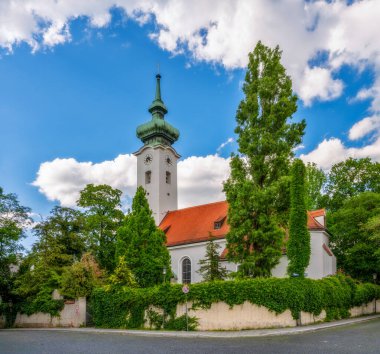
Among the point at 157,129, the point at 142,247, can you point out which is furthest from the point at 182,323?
the point at 157,129

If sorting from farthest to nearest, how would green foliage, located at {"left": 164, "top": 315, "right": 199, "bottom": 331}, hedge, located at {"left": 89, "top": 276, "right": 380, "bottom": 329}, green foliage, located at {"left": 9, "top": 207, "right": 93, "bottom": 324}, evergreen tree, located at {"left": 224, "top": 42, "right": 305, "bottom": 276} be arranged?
green foliage, located at {"left": 9, "top": 207, "right": 93, "bottom": 324}
evergreen tree, located at {"left": 224, "top": 42, "right": 305, "bottom": 276}
green foliage, located at {"left": 164, "top": 315, "right": 199, "bottom": 331}
hedge, located at {"left": 89, "top": 276, "right": 380, "bottom": 329}

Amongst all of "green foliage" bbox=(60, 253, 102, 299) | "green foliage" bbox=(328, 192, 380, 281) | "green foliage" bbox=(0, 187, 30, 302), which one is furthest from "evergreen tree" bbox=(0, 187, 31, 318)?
"green foliage" bbox=(328, 192, 380, 281)

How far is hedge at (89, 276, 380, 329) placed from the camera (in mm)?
17391

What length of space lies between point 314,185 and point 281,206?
77.0 feet

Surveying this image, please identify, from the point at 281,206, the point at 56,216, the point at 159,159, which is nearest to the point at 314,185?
the point at 159,159

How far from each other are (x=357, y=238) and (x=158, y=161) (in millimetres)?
21544

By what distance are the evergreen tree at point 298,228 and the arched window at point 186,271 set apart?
1525 cm

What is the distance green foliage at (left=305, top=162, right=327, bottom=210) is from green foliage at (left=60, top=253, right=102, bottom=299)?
89.2 ft

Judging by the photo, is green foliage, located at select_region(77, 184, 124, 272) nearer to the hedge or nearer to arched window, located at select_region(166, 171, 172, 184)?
arched window, located at select_region(166, 171, 172, 184)

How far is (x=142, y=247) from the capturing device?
23500mm

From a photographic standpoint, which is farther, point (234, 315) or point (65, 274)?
point (65, 274)

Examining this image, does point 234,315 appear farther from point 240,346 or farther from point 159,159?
point 159,159

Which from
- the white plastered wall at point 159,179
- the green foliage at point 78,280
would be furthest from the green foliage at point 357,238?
the green foliage at point 78,280

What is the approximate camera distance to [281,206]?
2136cm
